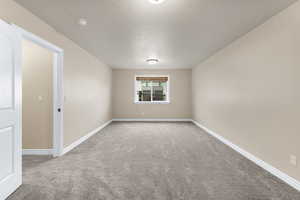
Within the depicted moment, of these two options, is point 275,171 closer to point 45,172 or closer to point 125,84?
point 45,172

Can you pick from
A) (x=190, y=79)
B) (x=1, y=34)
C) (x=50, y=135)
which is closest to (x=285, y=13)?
(x=1, y=34)

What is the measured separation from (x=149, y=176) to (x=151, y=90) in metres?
5.61

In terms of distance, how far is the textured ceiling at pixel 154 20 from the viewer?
7.25ft

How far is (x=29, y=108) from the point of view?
3.27 meters

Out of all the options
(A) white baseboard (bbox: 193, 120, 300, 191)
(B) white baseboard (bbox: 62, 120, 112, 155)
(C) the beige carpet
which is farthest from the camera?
(B) white baseboard (bbox: 62, 120, 112, 155)

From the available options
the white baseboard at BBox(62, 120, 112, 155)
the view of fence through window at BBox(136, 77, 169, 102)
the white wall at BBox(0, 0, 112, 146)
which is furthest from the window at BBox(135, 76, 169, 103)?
the white baseboard at BBox(62, 120, 112, 155)

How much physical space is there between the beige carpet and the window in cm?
420

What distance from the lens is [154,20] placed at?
8.73 ft

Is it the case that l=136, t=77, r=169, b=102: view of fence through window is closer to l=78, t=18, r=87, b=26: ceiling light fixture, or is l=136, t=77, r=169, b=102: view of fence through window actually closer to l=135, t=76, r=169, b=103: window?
l=135, t=76, r=169, b=103: window

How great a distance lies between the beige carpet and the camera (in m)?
1.95

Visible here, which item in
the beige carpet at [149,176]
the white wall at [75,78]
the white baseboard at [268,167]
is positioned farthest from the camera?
the white wall at [75,78]

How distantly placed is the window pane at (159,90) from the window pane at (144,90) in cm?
24

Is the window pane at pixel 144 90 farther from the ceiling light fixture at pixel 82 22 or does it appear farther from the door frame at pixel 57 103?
the ceiling light fixture at pixel 82 22

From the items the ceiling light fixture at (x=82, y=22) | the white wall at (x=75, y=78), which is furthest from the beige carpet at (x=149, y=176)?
the ceiling light fixture at (x=82, y=22)
